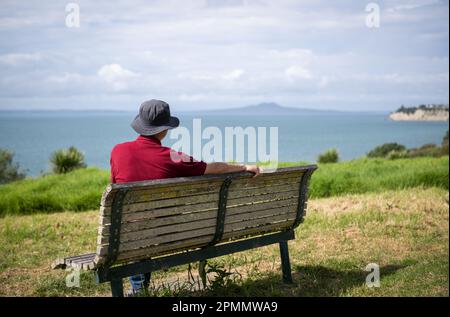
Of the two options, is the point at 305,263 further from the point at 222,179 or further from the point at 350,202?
the point at 350,202

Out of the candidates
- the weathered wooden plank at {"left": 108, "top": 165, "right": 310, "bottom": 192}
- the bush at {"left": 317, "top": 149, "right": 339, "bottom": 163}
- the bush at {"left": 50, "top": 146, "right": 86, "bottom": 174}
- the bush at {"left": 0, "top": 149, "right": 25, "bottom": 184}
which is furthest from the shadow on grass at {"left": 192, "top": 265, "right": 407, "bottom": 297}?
the bush at {"left": 317, "top": 149, "right": 339, "bottom": 163}

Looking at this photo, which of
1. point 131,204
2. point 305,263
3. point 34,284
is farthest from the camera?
point 305,263

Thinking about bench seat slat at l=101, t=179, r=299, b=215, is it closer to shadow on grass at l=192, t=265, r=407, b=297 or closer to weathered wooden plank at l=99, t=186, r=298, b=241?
weathered wooden plank at l=99, t=186, r=298, b=241

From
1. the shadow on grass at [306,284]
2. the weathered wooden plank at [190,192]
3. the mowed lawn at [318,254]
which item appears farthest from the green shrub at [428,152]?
the weathered wooden plank at [190,192]

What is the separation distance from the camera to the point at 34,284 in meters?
5.83

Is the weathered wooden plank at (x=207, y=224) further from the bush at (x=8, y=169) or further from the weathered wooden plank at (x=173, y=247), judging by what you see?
the bush at (x=8, y=169)

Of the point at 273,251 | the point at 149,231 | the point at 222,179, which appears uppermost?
the point at 222,179

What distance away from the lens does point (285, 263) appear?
5641 millimetres

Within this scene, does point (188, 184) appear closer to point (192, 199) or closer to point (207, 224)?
point (192, 199)

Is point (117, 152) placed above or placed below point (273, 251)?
above

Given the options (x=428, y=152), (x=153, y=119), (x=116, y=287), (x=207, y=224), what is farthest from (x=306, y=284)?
(x=428, y=152)

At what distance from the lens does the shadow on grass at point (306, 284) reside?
5305 millimetres

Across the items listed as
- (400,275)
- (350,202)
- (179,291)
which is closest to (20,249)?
(179,291)
